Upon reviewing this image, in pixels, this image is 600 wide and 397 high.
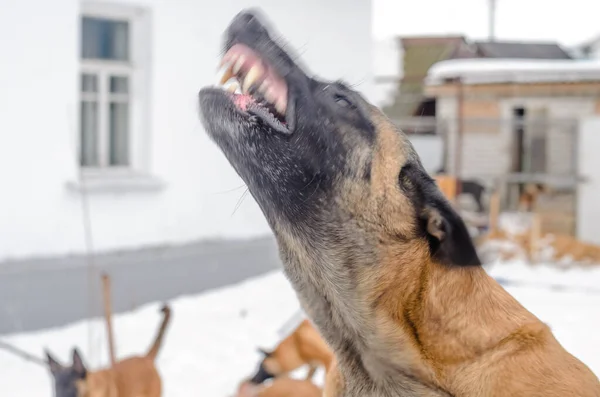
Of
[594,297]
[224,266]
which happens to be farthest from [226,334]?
[594,297]

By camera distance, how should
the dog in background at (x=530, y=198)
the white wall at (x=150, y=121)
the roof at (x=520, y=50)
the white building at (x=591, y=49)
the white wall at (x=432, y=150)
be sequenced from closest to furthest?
the white wall at (x=150, y=121)
the dog in background at (x=530, y=198)
the white wall at (x=432, y=150)
the roof at (x=520, y=50)
the white building at (x=591, y=49)

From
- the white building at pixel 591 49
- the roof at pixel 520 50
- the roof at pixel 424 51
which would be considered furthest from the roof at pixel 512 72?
the white building at pixel 591 49

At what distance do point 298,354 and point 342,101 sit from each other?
2.18 metres

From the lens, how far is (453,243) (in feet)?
4.83

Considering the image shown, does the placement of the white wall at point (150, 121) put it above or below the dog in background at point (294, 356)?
above

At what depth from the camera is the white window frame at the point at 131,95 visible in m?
5.55

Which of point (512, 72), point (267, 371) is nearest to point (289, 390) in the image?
point (267, 371)

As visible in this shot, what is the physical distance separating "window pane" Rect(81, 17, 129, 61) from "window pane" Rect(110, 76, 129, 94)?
0.53 feet

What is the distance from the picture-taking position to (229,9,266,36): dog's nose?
4.82 ft

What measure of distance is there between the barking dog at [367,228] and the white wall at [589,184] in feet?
32.2

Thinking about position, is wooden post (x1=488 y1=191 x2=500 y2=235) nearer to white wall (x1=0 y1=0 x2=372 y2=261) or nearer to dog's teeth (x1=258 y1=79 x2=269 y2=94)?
white wall (x1=0 y1=0 x2=372 y2=261)

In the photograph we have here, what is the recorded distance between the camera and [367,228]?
1.51m

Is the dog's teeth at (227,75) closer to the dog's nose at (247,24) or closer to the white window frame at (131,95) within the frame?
the dog's nose at (247,24)

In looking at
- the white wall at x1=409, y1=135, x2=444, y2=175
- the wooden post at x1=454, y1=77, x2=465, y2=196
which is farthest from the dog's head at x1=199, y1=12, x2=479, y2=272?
the white wall at x1=409, y1=135, x2=444, y2=175
